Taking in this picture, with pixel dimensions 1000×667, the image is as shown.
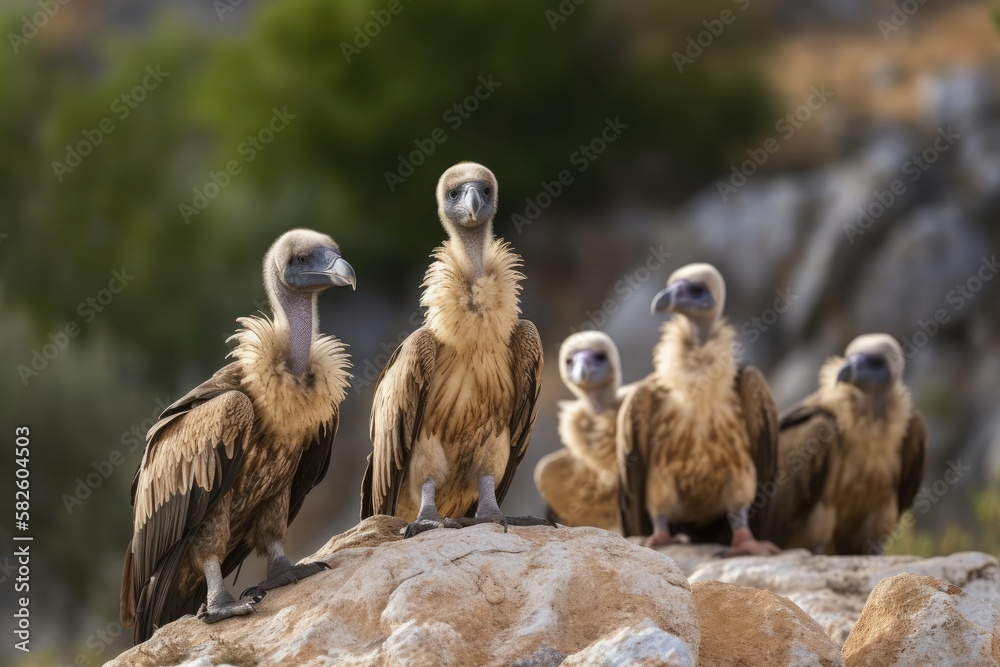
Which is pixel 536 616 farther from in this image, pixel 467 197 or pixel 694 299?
pixel 694 299

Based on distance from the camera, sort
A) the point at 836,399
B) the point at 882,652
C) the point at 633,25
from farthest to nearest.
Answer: the point at 633,25 < the point at 836,399 < the point at 882,652

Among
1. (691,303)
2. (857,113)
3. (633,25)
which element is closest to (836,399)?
(691,303)

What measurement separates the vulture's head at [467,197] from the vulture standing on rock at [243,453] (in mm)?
760

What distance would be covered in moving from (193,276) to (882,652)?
23.3 metres

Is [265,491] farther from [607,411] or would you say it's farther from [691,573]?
[607,411]

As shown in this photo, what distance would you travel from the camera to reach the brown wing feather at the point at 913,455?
12.2 meters

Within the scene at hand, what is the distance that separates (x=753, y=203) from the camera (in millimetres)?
25859

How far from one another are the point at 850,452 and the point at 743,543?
1723 millimetres

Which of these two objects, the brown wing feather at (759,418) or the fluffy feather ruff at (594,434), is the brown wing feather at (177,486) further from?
the brown wing feather at (759,418)

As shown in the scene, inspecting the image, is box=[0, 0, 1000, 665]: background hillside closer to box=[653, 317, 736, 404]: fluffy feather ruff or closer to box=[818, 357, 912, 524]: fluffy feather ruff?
box=[818, 357, 912, 524]: fluffy feather ruff

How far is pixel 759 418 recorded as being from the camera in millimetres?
10906

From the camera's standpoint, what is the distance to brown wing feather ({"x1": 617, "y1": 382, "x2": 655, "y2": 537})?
1105 cm

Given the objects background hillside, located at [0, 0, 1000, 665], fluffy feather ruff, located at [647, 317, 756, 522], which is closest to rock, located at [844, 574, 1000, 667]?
fluffy feather ruff, located at [647, 317, 756, 522]

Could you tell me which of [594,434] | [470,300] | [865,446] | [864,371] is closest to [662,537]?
[594,434]
